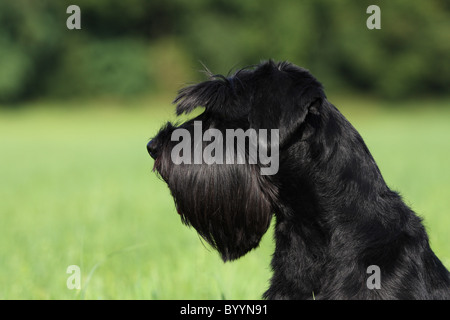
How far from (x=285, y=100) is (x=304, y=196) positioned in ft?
1.61

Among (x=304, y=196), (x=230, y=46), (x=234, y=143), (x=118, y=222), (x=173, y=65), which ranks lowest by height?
(x=118, y=222)

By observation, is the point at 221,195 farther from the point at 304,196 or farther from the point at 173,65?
the point at 173,65

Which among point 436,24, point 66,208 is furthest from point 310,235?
point 436,24

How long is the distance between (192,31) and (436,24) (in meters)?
17.2

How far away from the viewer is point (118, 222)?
7652 mm

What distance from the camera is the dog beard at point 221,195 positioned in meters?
2.84

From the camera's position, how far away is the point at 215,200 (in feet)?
9.61

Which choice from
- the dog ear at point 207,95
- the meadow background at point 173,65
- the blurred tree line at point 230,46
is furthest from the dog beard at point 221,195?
the blurred tree line at point 230,46

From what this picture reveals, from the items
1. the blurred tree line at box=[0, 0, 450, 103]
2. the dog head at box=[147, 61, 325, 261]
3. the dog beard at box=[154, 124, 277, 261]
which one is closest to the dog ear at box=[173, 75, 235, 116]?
the dog head at box=[147, 61, 325, 261]

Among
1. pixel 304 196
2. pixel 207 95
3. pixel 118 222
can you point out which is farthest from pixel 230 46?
pixel 304 196

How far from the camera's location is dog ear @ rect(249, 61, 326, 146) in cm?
267

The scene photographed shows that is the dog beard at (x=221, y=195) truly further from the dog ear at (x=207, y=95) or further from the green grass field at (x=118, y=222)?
the green grass field at (x=118, y=222)

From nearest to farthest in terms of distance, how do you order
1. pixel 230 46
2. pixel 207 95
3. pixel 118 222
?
1. pixel 207 95
2. pixel 118 222
3. pixel 230 46

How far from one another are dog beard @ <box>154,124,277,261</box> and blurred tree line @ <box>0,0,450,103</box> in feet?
114
